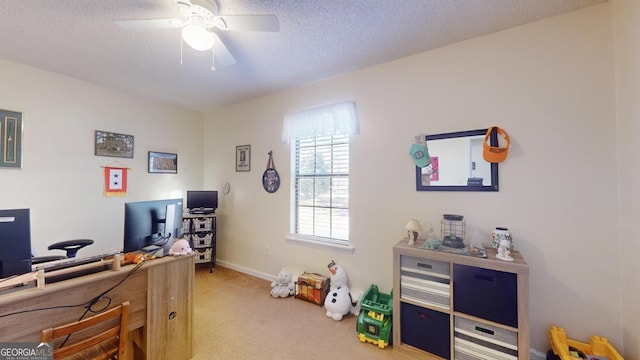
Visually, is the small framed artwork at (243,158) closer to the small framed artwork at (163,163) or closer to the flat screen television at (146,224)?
the small framed artwork at (163,163)

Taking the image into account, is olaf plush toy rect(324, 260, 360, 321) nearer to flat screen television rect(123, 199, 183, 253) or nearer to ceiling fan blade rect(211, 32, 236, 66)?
flat screen television rect(123, 199, 183, 253)

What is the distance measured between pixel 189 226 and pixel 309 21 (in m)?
3.17

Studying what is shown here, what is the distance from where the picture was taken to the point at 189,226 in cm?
356

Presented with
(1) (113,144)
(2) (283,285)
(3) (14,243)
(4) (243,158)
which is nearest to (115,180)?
(1) (113,144)

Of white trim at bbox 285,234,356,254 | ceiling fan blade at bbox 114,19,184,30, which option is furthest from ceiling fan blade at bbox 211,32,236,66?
white trim at bbox 285,234,356,254

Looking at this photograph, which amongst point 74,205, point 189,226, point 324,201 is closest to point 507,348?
point 324,201

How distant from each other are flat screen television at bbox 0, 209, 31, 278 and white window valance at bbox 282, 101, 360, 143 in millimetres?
2350

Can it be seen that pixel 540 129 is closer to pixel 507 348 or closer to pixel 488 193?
pixel 488 193

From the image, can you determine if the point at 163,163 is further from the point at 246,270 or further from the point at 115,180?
the point at 246,270

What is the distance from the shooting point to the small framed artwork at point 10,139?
7.87 feet

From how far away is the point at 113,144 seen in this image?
10.4ft

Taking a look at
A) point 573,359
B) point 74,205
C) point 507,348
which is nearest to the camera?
point 573,359

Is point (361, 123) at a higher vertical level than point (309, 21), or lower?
lower

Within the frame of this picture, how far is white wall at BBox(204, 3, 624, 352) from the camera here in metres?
1.67
